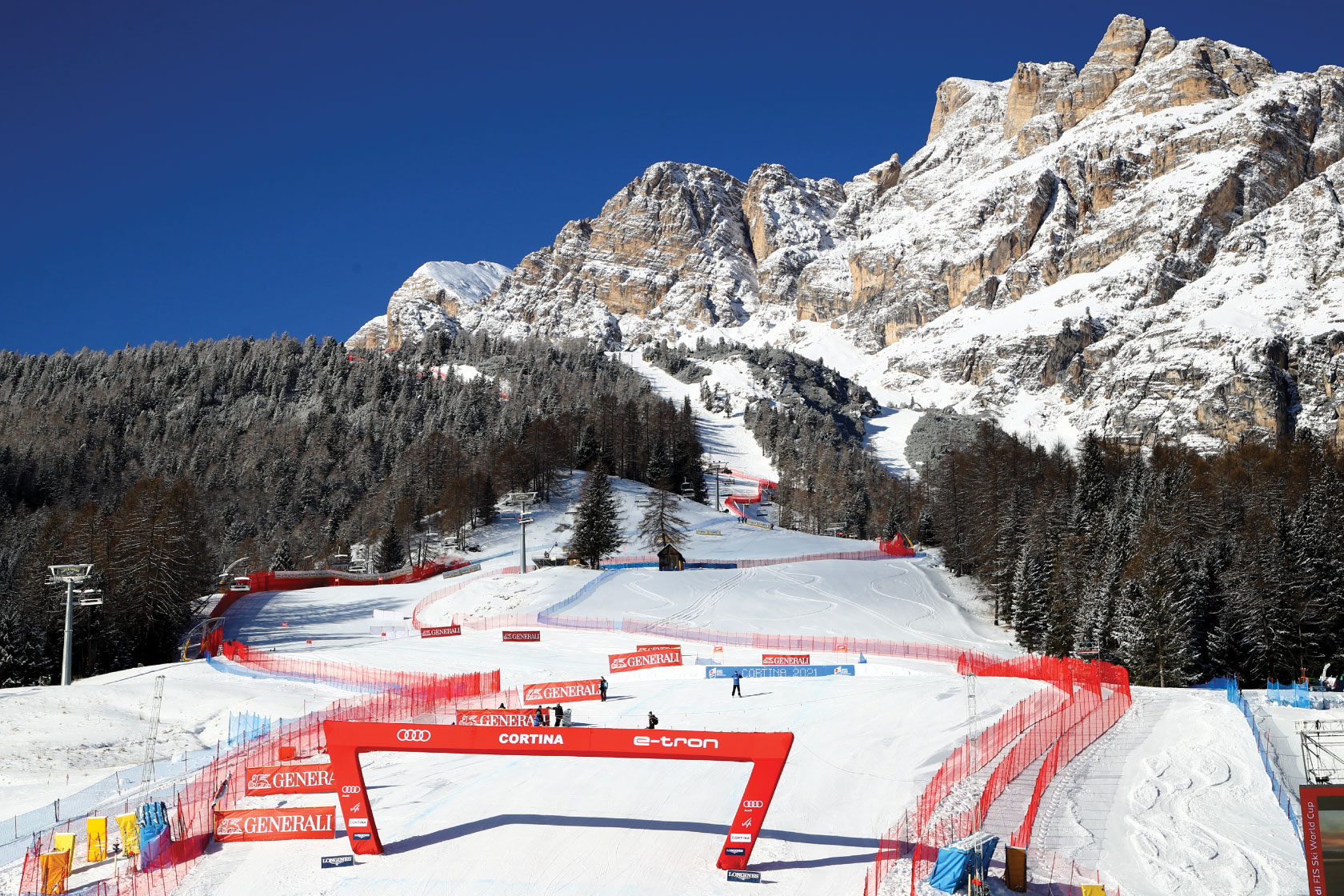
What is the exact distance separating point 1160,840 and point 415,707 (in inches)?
963

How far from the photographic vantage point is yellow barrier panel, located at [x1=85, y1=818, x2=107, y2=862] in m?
19.5

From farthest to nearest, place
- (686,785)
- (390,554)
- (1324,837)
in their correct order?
(390,554) < (686,785) < (1324,837)

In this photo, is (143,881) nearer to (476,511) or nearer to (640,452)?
(476,511)

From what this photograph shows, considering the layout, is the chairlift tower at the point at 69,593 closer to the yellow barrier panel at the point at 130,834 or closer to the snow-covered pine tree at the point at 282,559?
the yellow barrier panel at the point at 130,834

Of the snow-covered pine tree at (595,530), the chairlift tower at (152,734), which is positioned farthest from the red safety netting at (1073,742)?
the snow-covered pine tree at (595,530)

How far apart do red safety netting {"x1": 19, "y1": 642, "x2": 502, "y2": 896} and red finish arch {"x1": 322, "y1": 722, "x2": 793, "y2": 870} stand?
2.41 m

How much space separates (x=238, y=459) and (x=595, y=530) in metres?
89.4

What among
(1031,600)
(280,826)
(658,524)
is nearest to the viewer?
(280,826)

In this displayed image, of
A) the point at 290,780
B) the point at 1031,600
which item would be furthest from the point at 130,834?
the point at 1031,600

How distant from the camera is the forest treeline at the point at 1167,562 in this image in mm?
44656

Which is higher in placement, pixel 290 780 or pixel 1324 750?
pixel 1324 750

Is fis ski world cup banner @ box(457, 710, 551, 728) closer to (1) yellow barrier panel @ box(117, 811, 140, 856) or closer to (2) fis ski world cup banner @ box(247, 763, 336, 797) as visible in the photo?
(2) fis ski world cup banner @ box(247, 763, 336, 797)

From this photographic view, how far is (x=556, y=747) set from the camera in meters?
20.3

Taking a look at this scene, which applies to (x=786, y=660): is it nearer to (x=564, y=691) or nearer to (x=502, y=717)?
(x=564, y=691)
